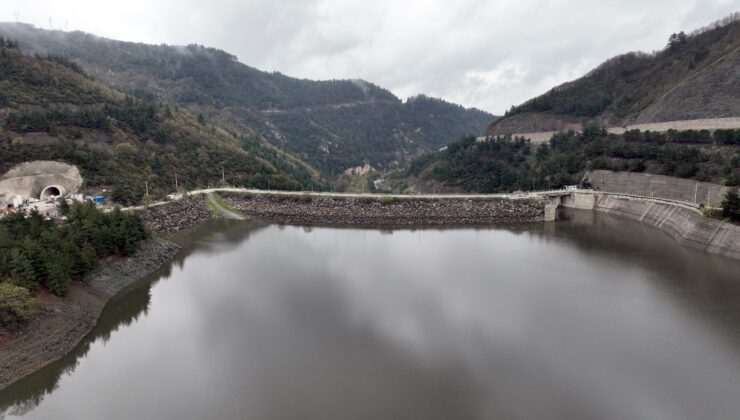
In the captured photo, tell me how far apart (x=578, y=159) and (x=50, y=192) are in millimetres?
54612

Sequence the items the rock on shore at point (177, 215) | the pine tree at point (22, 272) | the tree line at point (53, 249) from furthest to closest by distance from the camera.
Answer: the rock on shore at point (177, 215) < the pine tree at point (22, 272) < the tree line at point (53, 249)

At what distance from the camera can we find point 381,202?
43.4 meters

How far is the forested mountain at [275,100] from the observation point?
4407 inches

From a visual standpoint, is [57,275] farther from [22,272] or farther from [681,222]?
[681,222]

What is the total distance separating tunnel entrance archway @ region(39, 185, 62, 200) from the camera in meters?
36.6

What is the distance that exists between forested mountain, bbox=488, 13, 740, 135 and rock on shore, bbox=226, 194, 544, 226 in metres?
28.9

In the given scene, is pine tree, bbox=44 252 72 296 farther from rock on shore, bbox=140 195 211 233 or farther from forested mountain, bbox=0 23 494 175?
forested mountain, bbox=0 23 494 175

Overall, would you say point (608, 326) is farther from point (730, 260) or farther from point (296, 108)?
point (296, 108)

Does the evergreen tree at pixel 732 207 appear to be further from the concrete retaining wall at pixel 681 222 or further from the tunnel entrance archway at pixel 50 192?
the tunnel entrance archway at pixel 50 192

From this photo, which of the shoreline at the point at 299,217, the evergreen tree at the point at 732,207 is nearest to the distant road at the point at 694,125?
the shoreline at the point at 299,217

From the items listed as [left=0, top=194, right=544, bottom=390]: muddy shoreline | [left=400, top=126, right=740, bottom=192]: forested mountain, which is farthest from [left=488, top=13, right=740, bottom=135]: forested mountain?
[left=0, top=194, right=544, bottom=390]: muddy shoreline

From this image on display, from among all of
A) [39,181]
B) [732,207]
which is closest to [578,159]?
[732,207]

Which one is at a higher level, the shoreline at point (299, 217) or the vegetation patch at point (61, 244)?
the vegetation patch at point (61, 244)

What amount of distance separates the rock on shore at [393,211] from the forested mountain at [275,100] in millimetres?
55658
